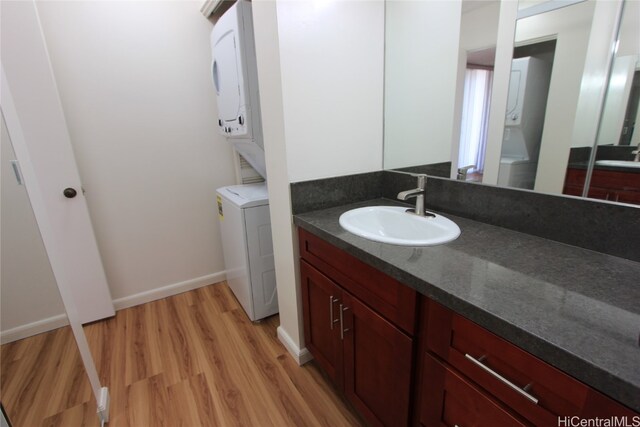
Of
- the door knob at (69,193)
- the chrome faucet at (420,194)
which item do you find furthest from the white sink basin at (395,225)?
the door knob at (69,193)

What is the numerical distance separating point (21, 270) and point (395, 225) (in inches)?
59.1

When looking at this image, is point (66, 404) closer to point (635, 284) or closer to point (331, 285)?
point (331, 285)

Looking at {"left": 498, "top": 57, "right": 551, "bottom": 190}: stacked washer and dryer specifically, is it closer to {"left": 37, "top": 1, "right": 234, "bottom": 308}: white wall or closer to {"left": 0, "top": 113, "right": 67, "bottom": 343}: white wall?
{"left": 0, "top": 113, "right": 67, "bottom": 343}: white wall

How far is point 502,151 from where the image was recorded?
1167 millimetres

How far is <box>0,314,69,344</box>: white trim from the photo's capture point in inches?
42.5

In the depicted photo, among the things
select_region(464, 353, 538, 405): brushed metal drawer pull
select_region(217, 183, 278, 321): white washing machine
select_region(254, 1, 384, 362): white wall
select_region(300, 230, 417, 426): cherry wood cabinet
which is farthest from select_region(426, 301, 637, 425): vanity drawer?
select_region(217, 183, 278, 321): white washing machine

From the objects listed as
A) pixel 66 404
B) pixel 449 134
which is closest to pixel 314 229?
pixel 449 134

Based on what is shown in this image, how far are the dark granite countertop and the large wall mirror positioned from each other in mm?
238

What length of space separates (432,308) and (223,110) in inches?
67.8

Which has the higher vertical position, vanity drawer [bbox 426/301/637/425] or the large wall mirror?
the large wall mirror

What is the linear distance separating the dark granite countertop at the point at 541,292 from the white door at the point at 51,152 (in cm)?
143

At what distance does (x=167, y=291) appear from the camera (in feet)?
7.90

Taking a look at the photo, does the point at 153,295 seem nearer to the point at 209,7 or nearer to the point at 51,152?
the point at 51,152

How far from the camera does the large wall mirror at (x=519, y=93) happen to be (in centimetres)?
89
